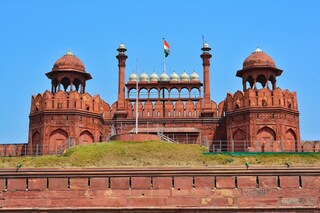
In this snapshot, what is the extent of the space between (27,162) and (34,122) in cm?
754

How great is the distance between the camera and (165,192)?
16297mm

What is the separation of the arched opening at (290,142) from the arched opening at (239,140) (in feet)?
5.97

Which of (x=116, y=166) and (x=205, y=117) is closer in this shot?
(x=116, y=166)

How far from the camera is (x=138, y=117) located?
2667cm

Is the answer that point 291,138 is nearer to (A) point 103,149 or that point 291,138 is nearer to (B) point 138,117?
(B) point 138,117

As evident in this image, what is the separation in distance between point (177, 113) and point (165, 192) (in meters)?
10.7

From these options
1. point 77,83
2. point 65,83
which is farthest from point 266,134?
point 65,83

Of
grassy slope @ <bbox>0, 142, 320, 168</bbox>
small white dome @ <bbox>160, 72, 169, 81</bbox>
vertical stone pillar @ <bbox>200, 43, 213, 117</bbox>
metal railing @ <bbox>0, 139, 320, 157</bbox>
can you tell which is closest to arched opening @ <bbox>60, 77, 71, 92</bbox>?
metal railing @ <bbox>0, 139, 320, 157</bbox>

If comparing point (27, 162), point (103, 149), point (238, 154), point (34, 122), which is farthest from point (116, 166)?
point (34, 122)

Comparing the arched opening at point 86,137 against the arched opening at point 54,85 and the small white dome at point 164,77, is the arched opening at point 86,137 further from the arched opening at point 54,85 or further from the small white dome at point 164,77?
the small white dome at point 164,77

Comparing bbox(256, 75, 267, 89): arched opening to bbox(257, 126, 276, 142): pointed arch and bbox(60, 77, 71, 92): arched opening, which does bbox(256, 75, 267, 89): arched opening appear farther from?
bbox(60, 77, 71, 92): arched opening

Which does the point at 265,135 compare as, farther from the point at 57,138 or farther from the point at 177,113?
the point at 57,138

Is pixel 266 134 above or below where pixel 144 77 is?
below

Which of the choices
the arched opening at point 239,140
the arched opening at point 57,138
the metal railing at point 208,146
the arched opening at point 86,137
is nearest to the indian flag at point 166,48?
the metal railing at point 208,146
